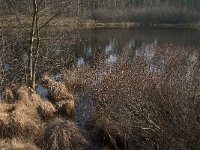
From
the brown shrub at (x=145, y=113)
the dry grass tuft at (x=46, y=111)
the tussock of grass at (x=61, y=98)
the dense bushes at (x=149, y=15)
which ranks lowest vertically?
the dense bushes at (x=149, y=15)

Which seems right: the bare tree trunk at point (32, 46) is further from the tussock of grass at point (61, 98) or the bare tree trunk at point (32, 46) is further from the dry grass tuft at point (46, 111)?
the dry grass tuft at point (46, 111)

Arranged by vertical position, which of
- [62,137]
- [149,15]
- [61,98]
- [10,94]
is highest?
[62,137]

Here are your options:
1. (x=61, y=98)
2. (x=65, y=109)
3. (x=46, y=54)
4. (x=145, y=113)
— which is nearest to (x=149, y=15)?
(x=46, y=54)

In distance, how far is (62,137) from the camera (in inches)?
363

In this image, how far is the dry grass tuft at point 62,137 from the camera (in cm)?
916

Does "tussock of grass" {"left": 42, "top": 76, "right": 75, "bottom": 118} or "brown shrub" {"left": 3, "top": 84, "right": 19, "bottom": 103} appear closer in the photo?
"tussock of grass" {"left": 42, "top": 76, "right": 75, "bottom": 118}

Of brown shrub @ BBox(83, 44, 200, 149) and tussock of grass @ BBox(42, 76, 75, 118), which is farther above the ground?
brown shrub @ BBox(83, 44, 200, 149)

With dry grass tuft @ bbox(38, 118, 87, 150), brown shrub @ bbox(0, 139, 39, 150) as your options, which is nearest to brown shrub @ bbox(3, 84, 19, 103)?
brown shrub @ bbox(0, 139, 39, 150)

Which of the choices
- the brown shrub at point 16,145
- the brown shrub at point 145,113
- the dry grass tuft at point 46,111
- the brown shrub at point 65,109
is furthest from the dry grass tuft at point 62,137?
the brown shrub at point 65,109

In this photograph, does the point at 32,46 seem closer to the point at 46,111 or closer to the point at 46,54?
the point at 46,54

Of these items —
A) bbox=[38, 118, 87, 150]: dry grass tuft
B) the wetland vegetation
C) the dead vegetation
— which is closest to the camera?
the dead vegetation

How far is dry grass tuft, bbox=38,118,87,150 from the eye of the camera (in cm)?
916

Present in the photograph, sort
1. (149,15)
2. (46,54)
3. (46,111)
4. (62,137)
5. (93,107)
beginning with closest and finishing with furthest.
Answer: (62,137)
(46,111)
(93,107)
(46,54)
(149,15)

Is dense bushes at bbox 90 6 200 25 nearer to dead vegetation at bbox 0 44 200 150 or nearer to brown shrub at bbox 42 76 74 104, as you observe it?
dead vegetation at bbox 0 44 200 150
